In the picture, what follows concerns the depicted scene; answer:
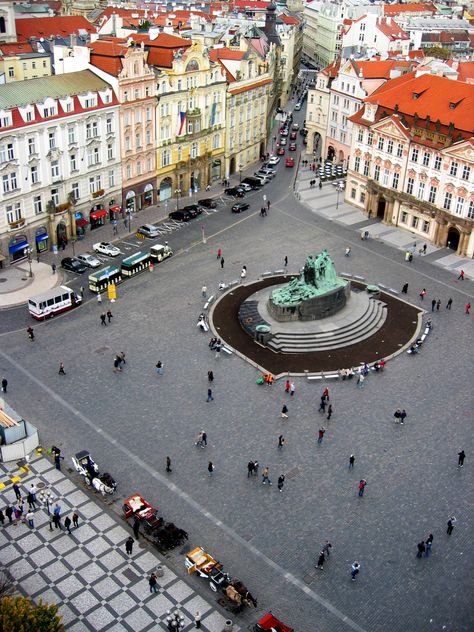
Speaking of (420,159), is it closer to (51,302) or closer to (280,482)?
(51,302)

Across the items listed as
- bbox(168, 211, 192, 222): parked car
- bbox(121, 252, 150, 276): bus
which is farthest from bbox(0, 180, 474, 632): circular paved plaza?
bbox(168, 211, 192, 222): parked car

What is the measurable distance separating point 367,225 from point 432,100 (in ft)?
54.9

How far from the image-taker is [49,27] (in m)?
131

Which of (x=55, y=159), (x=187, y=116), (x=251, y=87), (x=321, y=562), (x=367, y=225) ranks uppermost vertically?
(x=251, y=87)

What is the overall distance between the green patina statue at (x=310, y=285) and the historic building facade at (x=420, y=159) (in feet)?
75.4

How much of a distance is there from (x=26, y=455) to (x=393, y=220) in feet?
193

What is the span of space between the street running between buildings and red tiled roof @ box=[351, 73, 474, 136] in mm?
52904

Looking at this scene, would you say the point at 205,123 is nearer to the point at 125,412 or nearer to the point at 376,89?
the point at 376,89

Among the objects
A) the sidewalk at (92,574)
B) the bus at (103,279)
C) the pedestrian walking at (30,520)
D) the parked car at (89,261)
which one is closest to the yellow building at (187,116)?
the parked car at (89,261)

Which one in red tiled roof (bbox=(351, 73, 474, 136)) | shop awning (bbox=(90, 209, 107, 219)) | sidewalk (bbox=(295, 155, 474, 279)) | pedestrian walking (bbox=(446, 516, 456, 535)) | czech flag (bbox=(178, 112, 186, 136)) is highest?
red tiled roof (bbox=(351, 73, 474, 136))

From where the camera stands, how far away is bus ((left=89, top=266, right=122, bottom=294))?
71188mm

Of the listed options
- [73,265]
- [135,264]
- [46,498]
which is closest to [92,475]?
[46,498]

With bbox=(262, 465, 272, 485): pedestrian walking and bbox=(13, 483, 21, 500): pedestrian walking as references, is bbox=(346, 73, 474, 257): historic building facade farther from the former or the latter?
bbox=(13, 483, 21, 500): pedestrian walking

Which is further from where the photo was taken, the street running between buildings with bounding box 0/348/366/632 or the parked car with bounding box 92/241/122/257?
the parked car with bounding box 92/241/122/257
